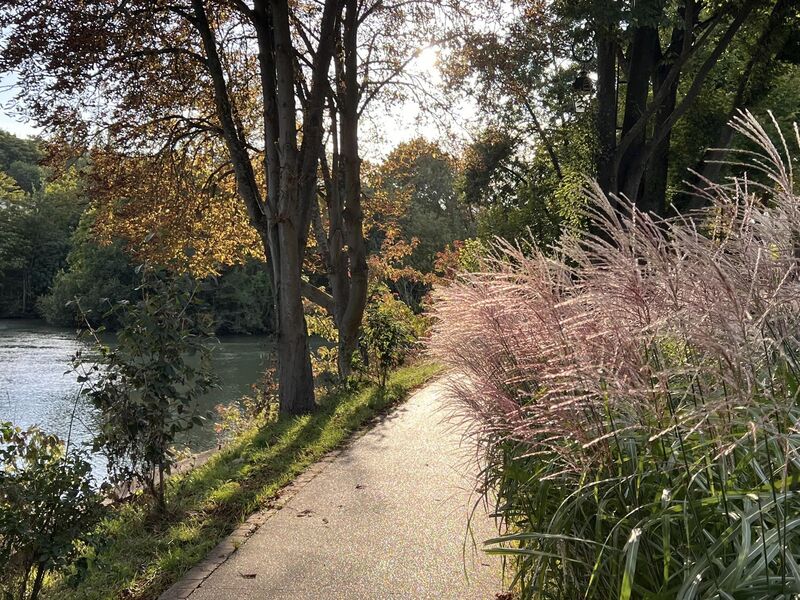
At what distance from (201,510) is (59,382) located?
16.9 m

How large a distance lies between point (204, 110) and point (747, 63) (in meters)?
10.5

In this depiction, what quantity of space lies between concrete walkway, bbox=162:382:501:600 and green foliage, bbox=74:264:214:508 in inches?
39.3

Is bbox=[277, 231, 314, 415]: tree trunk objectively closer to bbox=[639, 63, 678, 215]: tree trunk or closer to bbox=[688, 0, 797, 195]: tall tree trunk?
bbox=[688, 0, 797, 195]: tall tree trunk

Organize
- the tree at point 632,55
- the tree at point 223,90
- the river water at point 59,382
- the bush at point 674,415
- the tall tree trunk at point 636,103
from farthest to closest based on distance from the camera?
1. the tall tree trunk at point 636,103
2. the river water at point 59,382
3. the tree at point 632,55
4. the tree at point 223,90
5. the bush at point 674,415

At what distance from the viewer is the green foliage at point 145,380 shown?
4.79 meters

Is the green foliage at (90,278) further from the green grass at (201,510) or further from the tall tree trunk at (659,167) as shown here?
the green grass at (201,510)

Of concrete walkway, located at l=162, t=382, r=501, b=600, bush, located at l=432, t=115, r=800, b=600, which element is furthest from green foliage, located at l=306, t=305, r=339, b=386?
bush, located at l=432, t=115, r=800, b=600

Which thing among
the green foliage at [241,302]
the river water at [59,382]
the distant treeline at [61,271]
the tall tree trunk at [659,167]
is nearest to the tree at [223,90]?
the river water at [59,382]

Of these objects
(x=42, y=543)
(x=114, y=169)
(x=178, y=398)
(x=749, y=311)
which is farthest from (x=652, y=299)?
(x=114, y=169)

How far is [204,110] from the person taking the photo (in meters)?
11.8

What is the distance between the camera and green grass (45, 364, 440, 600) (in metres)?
3.98

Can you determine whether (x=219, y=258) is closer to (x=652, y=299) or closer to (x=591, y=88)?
(x=591, y=88)

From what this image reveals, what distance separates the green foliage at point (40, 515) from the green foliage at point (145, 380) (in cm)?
79

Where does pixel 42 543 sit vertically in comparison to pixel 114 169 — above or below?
below
